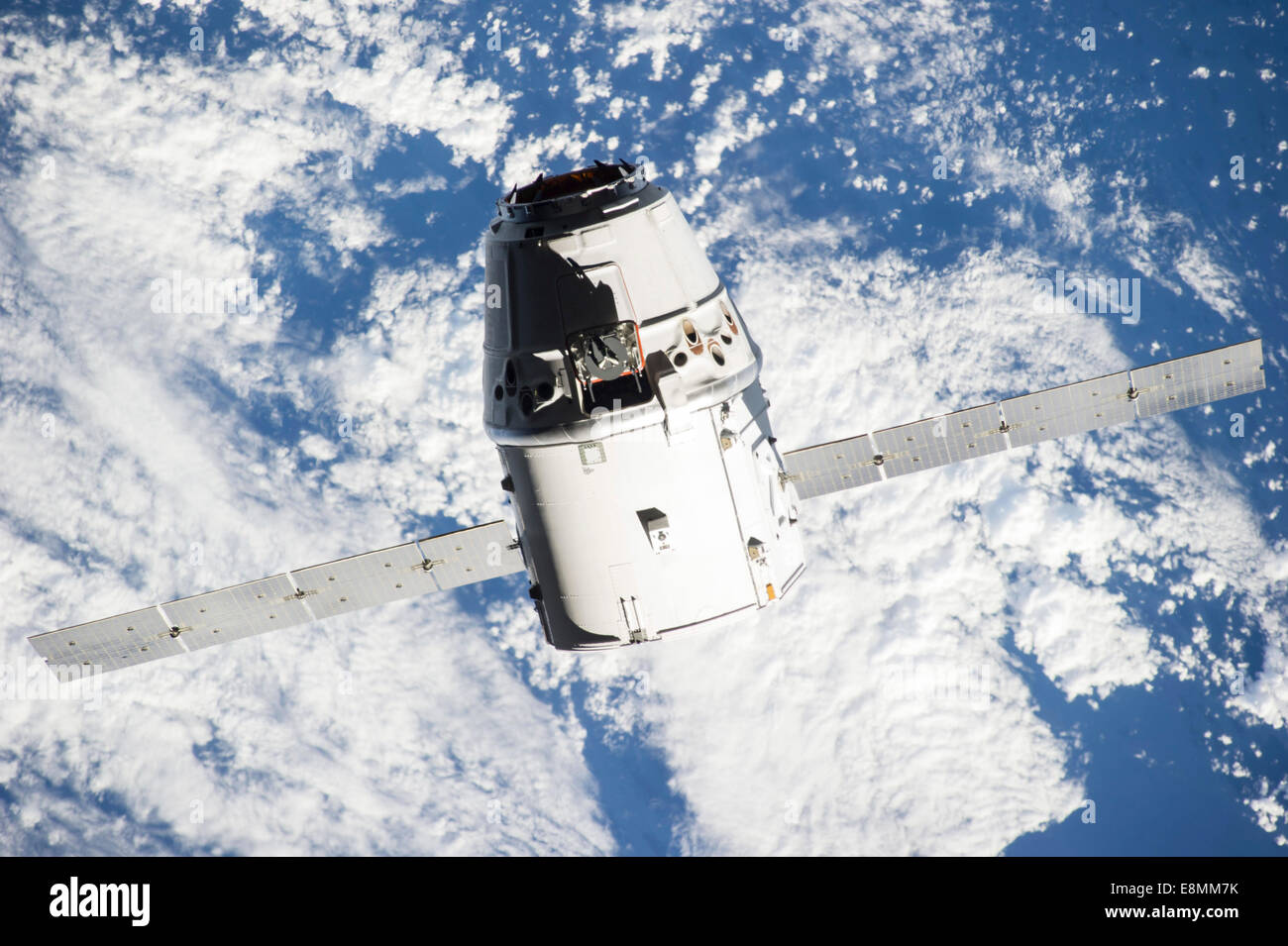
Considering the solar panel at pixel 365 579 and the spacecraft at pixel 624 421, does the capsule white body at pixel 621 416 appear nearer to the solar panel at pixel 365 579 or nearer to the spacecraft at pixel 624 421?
the spacecraft at pixel 624 421

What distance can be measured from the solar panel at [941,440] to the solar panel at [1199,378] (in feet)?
8.19

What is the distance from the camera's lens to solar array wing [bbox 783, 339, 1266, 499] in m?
12.9

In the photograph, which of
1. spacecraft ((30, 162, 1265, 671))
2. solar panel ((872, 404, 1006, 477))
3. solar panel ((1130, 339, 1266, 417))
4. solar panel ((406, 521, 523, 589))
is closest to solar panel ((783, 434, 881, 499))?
solar panel ((872, 404, 1006, 477))

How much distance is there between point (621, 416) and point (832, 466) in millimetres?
4792

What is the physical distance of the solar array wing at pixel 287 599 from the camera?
1276 cm

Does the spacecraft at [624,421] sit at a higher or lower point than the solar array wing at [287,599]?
higher

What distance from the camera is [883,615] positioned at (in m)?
26.5

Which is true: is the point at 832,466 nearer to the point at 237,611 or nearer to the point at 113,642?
the point at 237,611

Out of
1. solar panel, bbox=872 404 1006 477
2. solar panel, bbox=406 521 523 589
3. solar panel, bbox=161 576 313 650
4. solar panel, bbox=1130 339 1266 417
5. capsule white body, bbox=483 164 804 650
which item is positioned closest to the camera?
capsule white body, bbox=483 164 804 650

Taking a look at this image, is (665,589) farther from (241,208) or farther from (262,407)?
(241,208)

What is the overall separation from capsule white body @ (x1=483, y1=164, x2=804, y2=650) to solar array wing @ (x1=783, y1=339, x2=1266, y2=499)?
2368mm

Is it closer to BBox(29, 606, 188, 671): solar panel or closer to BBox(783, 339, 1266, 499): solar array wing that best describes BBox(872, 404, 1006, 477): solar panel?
BBox(783, 339, 1266, 499): solar array wing

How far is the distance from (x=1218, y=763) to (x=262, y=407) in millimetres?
36079

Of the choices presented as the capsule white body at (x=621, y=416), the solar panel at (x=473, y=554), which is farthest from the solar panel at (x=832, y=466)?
the solar panel at (x=473, y=554)
